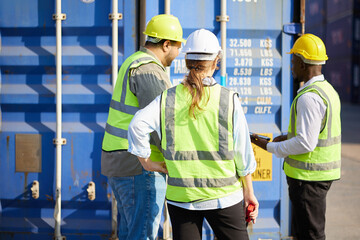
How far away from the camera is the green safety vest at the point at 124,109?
303 centimetres

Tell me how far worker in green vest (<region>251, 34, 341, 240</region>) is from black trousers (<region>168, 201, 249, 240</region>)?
36.5 inches

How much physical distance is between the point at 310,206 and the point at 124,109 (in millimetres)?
1439

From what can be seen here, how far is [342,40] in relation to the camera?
28.1m

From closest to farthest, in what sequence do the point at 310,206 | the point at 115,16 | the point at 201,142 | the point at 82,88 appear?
the point at 201,142 < the point at 310,206 < the point at 115,16 < the point at 82,88

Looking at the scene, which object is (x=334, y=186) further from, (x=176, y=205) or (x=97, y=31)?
(x=176, y=205)

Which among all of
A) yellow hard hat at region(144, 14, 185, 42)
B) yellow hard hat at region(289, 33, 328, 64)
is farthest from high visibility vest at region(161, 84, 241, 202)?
yellow hard hat at region(289, 33, 328, 64)

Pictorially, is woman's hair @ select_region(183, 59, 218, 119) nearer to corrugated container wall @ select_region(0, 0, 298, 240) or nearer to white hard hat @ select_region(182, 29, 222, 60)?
white hard hat @ select_region(182, 29, 222, 60)

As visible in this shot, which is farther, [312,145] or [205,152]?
[312,145]

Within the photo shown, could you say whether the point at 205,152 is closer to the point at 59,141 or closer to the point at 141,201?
the point at 141,201

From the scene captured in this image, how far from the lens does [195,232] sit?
2453 mm

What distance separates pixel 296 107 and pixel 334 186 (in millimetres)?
4363

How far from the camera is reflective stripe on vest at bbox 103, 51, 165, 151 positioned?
3.02 m

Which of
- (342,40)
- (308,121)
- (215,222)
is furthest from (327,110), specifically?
(342,40)

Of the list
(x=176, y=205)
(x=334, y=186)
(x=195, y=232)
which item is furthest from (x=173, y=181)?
(x=334, y=186)
